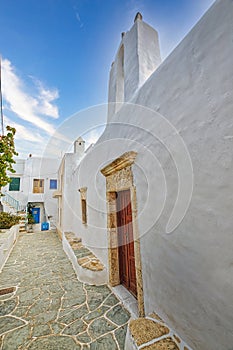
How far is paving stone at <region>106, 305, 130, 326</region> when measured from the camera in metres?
2.60

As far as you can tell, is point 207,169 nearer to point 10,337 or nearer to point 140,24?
point 10,337

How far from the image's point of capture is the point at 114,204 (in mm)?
3863

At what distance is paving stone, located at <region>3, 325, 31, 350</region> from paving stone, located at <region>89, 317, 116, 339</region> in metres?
1.00

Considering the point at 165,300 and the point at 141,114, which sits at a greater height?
the point at 141,114

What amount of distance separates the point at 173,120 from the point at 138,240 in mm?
1939

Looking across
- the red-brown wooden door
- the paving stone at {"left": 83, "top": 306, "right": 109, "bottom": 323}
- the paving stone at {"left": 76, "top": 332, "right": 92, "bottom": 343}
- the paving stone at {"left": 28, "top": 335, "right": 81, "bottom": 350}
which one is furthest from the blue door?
the paving stone at {"left": 76, "top": 332, "right": 92, "bottom": 343}

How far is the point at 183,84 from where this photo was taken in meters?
1.74


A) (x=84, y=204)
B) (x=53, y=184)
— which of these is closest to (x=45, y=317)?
(x=84, y=204)

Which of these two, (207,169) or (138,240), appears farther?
(138,240)

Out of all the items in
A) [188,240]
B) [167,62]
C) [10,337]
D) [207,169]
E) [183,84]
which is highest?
[167,62]

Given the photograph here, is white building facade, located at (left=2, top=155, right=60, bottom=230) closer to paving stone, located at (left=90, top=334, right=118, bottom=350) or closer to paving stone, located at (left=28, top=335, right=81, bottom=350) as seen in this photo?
paving stone, located at (left=28, top=335, right=81, bottom=350)

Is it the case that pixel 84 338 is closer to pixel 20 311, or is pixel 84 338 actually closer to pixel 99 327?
pixel 99 327

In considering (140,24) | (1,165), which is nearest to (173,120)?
(140,24)

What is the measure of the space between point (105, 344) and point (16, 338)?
1.43 metres
